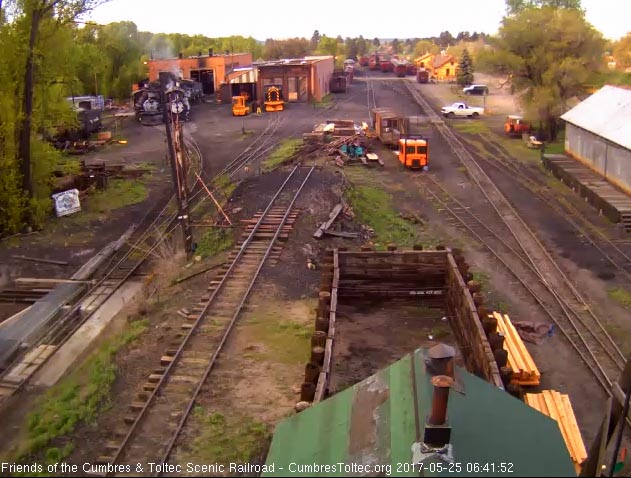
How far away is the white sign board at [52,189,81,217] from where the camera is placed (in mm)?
25966

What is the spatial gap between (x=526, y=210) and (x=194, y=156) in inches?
765

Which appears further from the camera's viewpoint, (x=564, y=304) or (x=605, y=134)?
(x=605, y=134)

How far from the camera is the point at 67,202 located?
26344mm

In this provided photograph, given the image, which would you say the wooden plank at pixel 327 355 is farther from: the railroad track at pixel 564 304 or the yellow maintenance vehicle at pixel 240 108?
the yellow maintenance vehicle at pixel 240 108

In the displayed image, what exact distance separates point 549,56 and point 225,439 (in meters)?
35.9

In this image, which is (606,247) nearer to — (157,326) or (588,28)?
(157,326)

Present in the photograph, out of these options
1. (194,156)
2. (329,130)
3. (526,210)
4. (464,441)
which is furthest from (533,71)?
(464,441)

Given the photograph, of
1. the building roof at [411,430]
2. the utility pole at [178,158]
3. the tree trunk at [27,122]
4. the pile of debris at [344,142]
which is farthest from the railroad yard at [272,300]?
the building roof at [411,430]

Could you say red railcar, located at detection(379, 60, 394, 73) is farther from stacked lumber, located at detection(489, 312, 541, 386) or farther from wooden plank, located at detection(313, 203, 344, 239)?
stacked lumber, located at detection(489, 312, 541, 386)

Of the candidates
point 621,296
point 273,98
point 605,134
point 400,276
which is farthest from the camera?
point 273,98

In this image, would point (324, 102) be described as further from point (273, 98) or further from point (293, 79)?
point (273, 98)

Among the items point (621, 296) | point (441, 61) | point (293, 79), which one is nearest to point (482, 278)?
point (621, 296)

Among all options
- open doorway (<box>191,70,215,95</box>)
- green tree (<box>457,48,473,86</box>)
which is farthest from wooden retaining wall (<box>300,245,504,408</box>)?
green tree (<box>457,48,473,86</box>)

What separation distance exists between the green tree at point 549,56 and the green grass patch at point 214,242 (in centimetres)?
2550
